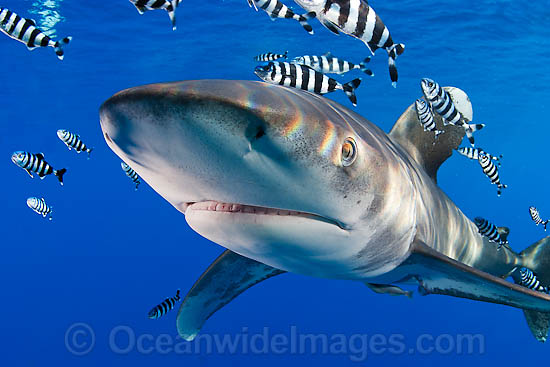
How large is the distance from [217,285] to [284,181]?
251 centimetres

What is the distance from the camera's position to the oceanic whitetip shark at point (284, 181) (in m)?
1.30

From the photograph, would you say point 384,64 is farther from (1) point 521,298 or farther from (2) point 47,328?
(2) point 47,328

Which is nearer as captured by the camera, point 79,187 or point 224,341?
point 224,341

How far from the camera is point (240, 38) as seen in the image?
707 inches

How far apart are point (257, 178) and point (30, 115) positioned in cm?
3346

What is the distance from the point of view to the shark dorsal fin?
12.8 ft

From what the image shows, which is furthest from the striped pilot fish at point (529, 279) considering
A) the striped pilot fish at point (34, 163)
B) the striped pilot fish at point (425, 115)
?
the striped pilot fish at point (34, 163)

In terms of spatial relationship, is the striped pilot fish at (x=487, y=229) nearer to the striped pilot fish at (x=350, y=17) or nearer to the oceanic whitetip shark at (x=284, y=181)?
the oceanic whitetip shark at (x=284, y=181)

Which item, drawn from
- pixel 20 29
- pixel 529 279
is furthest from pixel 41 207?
pixel 529 279

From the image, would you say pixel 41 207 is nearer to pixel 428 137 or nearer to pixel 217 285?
pixel 217 285

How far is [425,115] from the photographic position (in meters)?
3.86

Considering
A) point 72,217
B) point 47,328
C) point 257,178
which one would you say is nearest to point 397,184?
point 257,178

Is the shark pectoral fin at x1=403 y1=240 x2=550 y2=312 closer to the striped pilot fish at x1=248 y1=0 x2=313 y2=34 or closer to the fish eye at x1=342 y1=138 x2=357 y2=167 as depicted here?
the fish eye at x1=342 y1=138 x2=357 y2=167

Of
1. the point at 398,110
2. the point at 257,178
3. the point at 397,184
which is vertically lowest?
the point at 398,110
